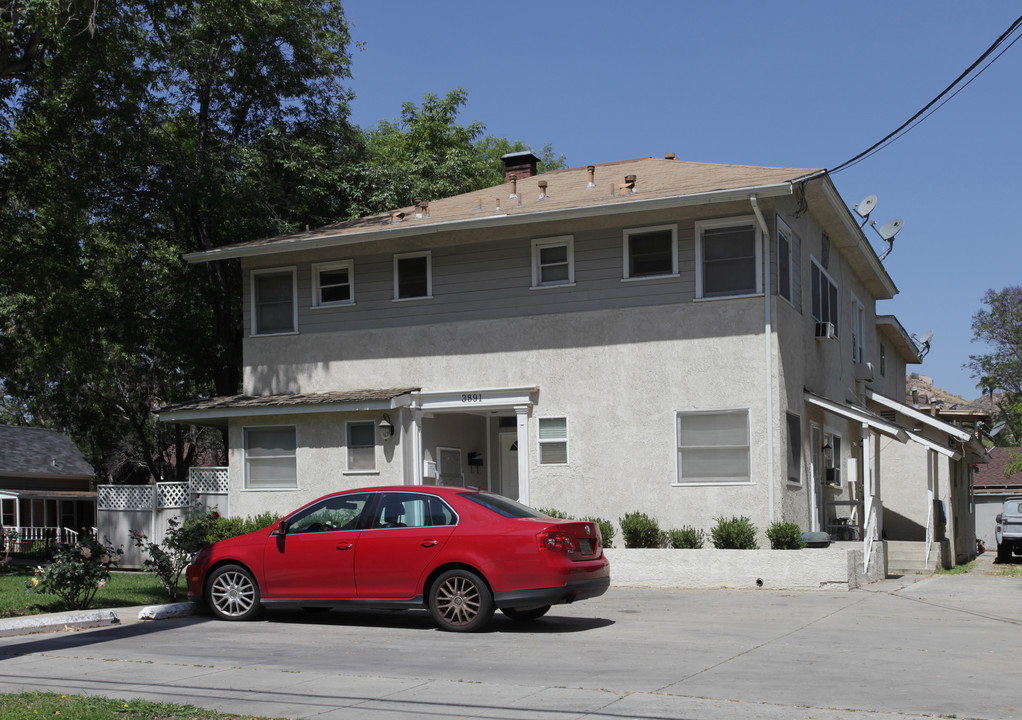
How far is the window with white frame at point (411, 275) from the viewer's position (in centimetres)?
2061

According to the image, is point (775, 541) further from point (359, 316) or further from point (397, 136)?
point (397, 136)

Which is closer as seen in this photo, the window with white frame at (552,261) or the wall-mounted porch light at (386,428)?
the window with white frame at (552,261)

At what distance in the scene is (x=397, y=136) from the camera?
132 feet

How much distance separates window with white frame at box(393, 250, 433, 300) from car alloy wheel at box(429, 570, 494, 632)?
979 cm

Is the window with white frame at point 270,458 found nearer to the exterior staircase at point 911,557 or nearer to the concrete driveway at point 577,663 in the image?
the concrete driveway at point 577,663

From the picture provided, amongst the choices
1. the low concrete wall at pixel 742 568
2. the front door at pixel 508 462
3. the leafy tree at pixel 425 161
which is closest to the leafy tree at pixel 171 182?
the leafy tree at pixel 425 161

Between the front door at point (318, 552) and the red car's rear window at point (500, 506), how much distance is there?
4.11 feet

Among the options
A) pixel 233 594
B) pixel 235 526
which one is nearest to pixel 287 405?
pixel 235 526

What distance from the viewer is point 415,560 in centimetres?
1161

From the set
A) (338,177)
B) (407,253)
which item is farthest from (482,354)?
(338,177)

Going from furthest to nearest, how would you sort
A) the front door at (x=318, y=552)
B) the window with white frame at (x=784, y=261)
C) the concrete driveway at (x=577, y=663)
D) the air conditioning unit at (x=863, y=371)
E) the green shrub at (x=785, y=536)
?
the air conditioning unit at (x=863, y=371) → the window with white frame at (x=784, y=261) → the green shrub at (x=785, y=536) → the front door at (x=318, y=552) → the concrete driveway at (x=577, y=663)

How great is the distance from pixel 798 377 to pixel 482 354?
5719 millimetres

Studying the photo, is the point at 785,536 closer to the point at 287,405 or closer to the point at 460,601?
the point at 460,601

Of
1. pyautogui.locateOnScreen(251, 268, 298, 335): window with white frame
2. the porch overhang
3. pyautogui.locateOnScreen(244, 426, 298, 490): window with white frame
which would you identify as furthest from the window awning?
pyautogui.locateOnScreen(251, 268, 298, 335): window with white frame
